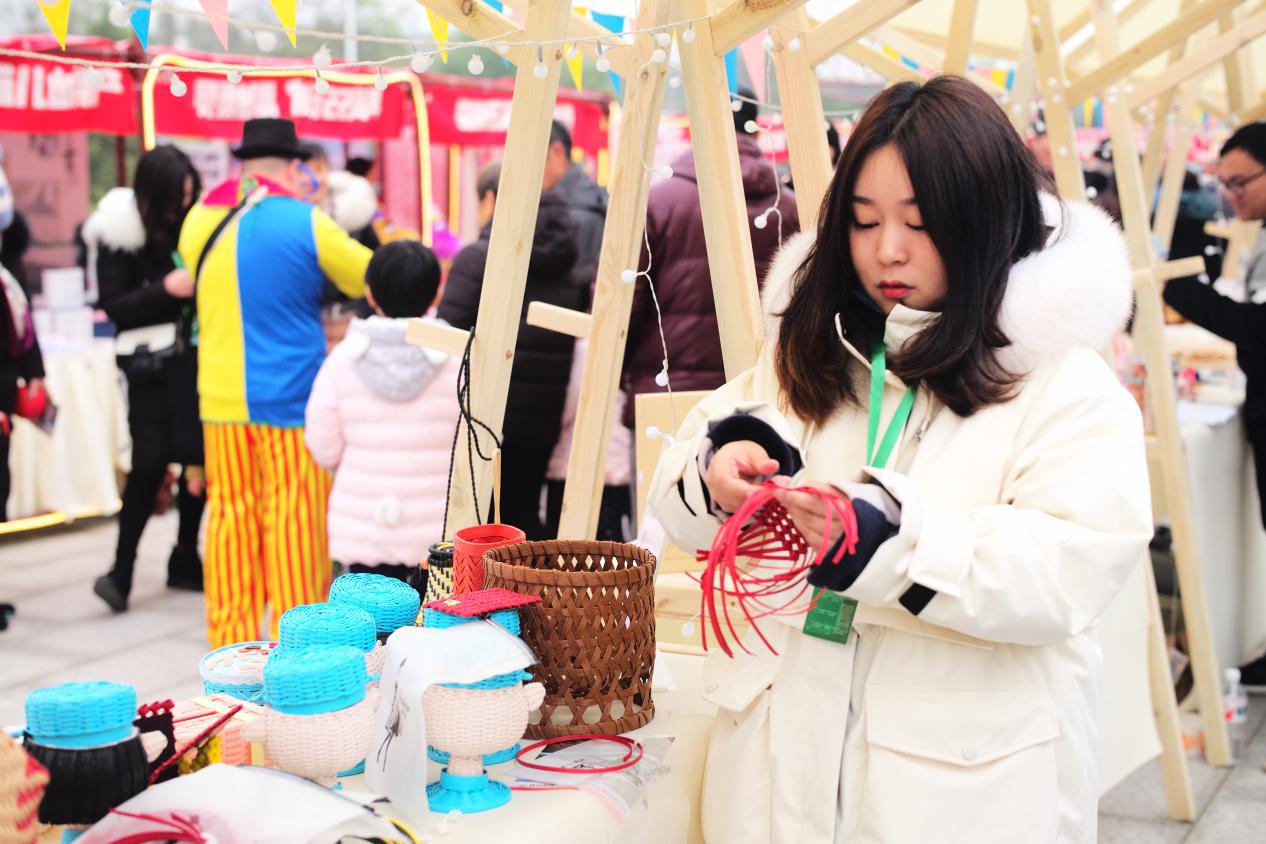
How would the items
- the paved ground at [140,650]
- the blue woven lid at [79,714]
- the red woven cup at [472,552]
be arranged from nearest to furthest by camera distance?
the blue woven lid at [79,714] < the red woven cup at [472,552] < the paved ground at [140,650]

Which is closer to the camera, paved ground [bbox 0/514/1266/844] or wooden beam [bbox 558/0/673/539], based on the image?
wooden beam [bbox 558/0/673/539]

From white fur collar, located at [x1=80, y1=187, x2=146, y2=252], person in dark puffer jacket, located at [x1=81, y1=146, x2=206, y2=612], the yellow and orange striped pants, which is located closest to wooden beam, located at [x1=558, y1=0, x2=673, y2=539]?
the yellow and orange striped pants

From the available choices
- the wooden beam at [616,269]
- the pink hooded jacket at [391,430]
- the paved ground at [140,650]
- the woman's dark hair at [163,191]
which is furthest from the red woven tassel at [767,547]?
the woman's dark hair at [163,191]

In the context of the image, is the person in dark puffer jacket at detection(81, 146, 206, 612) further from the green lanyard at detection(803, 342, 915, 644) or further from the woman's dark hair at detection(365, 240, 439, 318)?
the green lanyard at detection(803, 342, 915, 644)

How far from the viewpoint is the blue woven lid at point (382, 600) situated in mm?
1455

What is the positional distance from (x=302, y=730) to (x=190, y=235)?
2.83m

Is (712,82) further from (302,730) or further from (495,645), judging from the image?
(302,730)

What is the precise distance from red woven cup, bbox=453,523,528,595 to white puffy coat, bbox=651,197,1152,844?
12.3 inches

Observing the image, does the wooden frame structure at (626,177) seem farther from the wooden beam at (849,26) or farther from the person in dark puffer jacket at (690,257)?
the person in dark puffer jacket at (690,257)

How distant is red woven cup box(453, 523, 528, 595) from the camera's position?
155 cm

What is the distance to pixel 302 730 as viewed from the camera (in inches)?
44.2

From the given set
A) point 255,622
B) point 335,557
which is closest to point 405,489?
point 335,557

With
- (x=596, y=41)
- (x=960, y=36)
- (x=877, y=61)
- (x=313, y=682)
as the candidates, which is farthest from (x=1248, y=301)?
(x=313, y=682)

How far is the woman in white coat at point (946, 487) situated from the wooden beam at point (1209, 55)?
6.50ft
